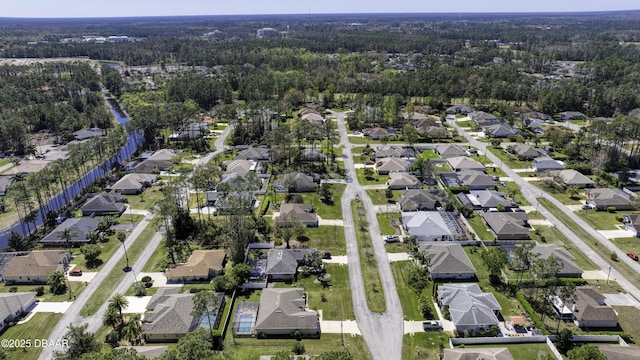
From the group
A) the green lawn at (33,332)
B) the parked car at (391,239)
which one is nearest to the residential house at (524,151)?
the parked car at (391,239)

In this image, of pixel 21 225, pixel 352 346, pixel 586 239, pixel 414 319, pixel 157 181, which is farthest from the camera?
pixel 157 181

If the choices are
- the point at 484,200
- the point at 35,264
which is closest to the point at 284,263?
the point at 35,264

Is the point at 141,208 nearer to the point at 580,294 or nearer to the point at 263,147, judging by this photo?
the point at 263,147

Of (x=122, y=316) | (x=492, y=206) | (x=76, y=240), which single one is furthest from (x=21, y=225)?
(x=492, y=206)

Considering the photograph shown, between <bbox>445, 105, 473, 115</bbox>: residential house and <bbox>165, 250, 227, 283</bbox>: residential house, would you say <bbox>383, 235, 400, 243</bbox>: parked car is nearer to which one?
<bbox>165, 250, 227, 283</bbox>: residential house

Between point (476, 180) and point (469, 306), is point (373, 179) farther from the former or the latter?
point (469, 306)

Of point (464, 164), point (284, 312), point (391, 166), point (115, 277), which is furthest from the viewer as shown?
point (464, 164)

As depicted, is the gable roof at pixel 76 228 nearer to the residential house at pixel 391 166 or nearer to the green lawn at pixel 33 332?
the green lawn at pixel 33 332

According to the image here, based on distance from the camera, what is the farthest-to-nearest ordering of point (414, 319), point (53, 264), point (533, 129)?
point (533, 129)
point (53, 264)
point (414, 319)

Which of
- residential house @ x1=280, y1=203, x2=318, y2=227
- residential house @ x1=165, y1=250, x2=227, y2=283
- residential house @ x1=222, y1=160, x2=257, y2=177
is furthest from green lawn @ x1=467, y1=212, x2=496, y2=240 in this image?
residential house @ x1=222, y1=160, x2=257, y2=177
